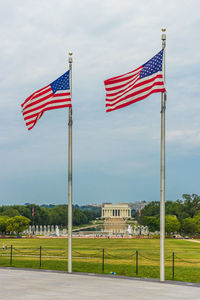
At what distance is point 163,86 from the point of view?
82.5 ft

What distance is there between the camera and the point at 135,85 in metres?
25.5

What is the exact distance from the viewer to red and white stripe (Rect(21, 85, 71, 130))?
1144 inches

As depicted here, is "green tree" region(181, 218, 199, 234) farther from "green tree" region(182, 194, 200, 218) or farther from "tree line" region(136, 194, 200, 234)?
"green tree" region(182, 194, 200, 218)

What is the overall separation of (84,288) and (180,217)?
471ft

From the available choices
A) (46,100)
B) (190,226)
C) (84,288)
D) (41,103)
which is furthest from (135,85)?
(190,226)

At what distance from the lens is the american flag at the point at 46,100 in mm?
29078

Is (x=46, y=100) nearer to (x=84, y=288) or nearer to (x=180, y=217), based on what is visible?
(x=84, y=288)

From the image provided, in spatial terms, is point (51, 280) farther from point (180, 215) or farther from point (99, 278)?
point (180, 215)

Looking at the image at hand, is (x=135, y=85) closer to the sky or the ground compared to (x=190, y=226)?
closer to the sky

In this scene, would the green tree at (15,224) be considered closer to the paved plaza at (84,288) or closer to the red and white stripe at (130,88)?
the paved plaza at (84,288)

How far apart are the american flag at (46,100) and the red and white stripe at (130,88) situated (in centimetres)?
406

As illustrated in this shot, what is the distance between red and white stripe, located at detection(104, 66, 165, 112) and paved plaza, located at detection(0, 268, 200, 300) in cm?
909

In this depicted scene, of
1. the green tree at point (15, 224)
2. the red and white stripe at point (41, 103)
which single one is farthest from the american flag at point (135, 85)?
the green tree at point (15, 224)

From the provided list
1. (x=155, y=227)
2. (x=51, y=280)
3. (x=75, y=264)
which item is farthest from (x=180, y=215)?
(x=51, y=280)
